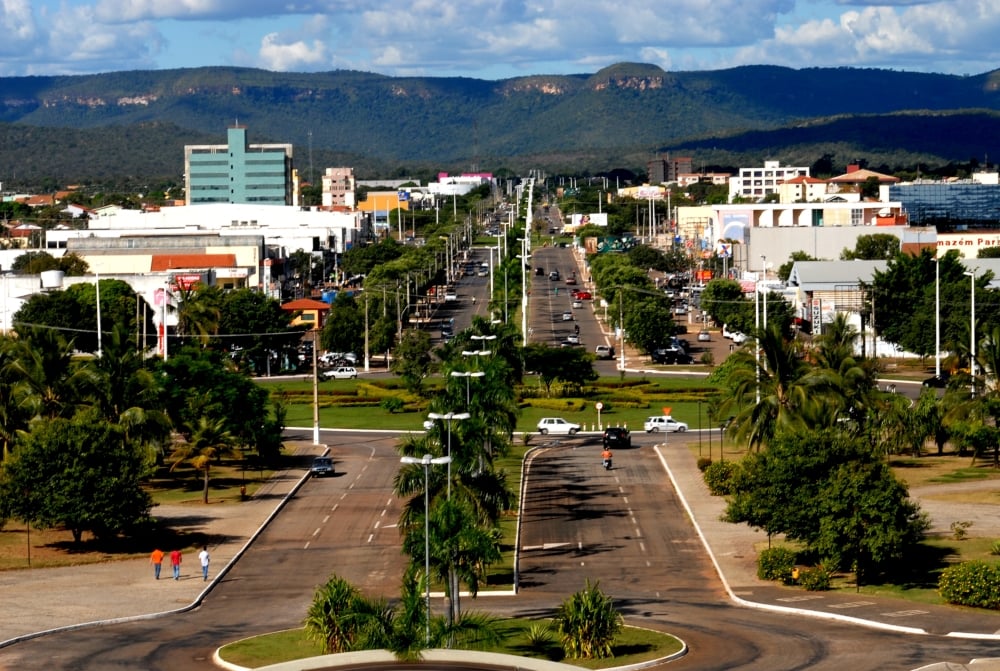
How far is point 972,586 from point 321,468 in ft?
140

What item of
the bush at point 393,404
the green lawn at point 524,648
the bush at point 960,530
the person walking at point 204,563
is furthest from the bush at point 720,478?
the bush at point 393,404

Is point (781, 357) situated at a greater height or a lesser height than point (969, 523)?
greater

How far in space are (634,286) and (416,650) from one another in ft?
457

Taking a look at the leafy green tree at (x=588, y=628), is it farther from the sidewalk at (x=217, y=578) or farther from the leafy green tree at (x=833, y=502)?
the leafy green tree at (x=833, y=502)

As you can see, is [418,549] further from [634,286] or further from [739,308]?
[634,286]

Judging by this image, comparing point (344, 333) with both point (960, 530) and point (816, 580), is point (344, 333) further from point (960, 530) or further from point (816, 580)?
point (816, 580)

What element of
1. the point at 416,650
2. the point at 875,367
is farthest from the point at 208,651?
the point at 875,367

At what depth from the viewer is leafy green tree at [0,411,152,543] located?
243 feet

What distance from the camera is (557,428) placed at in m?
113

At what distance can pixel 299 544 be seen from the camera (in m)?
76.8

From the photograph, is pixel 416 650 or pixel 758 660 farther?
pixel 758 660

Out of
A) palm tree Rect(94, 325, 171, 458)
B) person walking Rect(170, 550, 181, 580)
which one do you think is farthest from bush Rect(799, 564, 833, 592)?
palm tree Rect(94, 325, 171, 458)

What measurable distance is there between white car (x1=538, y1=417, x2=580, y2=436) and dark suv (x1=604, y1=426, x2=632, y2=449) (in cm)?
624

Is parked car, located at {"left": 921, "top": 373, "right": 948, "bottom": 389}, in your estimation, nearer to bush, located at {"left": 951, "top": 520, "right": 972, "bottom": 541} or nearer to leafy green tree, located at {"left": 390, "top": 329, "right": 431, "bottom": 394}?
leafy green tree, located at {"left": 390, "top": 329, "right": 431, "bottom": 394}
